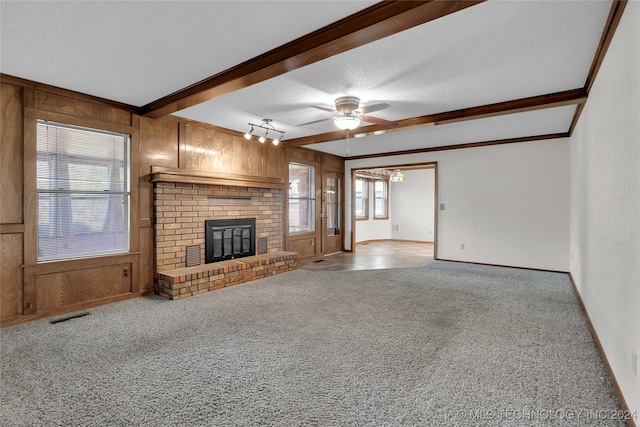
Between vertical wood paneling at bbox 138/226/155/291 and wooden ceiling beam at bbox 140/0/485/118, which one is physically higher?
wooden ceiling beam at bbox 140/0/485/118

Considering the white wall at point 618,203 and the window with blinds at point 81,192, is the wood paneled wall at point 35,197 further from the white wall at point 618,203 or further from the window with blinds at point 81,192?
the white wall at point 618,203

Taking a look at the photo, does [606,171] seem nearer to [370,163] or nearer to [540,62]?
[540,62]

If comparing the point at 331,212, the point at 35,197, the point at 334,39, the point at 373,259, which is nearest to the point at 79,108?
the point at 35,197

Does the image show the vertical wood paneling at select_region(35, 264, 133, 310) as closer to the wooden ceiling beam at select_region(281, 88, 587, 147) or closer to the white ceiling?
the white ceiling

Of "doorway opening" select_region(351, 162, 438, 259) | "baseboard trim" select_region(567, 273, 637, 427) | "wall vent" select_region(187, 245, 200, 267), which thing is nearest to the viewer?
"baseboard trim" select_region(567, 273, 637, 427)

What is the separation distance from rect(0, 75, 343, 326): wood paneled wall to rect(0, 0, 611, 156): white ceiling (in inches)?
10.3

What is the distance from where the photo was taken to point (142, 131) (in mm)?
4340

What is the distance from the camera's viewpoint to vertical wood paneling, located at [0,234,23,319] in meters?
3.22

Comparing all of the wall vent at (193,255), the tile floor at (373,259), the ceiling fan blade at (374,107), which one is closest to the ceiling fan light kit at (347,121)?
the ceiling fan blade at (374,107)

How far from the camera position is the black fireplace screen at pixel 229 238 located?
5.14m

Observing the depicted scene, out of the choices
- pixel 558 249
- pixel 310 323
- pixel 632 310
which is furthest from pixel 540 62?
pixel 558 249

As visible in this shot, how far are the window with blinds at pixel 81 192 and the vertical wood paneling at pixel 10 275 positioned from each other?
21 centimetres

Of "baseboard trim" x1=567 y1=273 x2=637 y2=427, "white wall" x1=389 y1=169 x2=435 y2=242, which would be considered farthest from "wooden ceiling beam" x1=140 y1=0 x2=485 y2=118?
"white wall" x1=389 y1=169 x2=435 y2=242

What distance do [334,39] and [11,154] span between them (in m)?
3.42
